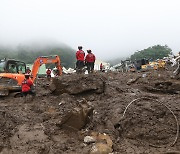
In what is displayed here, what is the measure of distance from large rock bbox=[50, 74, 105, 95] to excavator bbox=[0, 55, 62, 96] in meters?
1.92

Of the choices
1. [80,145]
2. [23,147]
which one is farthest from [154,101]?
[23,147]

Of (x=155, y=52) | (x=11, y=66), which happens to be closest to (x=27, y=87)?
(x=11, y=66)

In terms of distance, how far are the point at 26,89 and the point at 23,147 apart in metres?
4.86

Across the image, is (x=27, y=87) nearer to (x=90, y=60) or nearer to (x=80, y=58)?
(x=80, y=58)

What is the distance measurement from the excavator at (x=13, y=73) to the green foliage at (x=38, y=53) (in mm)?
35763

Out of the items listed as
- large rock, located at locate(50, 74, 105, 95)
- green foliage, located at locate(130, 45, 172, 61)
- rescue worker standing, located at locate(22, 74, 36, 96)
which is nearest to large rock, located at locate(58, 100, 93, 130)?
large rock, located at locate(50, 74, 105, 95)

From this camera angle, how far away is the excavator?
13.0 meters

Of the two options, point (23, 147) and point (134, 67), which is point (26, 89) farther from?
point (134, 67)

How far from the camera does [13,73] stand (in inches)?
561

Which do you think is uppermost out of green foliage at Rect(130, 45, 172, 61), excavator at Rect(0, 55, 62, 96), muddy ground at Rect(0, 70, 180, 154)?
green foliage at Rect(130, 45, 172, 61)

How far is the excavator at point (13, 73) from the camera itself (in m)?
13.0

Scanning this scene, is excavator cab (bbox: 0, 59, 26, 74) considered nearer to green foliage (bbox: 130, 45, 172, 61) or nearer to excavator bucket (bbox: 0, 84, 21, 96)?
excavator bucket (bbox: 0, 84, 21, 96)

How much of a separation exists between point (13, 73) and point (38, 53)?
137 feet

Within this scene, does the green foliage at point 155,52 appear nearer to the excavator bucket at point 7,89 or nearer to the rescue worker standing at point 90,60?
the rescue worker standing at point 90,60
